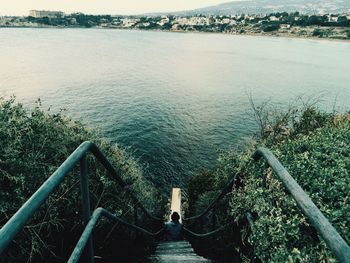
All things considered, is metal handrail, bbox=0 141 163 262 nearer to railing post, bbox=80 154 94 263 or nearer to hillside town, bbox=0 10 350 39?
railing post, bbox=80 154 94 263

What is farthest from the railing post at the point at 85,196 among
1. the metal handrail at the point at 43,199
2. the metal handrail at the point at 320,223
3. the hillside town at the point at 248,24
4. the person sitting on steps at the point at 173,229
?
the hillside town at the point at 248,24

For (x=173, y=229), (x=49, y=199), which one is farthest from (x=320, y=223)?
(x=173, y=229)

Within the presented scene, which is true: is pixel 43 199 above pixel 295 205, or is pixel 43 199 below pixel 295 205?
above

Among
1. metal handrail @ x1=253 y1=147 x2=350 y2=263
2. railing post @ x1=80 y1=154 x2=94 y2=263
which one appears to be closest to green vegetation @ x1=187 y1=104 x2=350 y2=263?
metal handrail @ x1=253 y1=147 x2=350 y2=263

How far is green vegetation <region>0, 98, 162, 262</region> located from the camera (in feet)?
19.3

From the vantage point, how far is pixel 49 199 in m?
6.62

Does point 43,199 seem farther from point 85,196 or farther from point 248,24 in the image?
point 248,24

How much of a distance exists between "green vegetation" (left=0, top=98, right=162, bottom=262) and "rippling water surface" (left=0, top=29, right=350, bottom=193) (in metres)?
12.2

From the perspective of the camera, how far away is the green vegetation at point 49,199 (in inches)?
232

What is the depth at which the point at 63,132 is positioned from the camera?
10.5 m

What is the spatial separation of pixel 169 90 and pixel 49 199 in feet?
118

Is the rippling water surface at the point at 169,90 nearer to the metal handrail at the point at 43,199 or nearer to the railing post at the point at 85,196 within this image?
the railing post at the point at 85,196

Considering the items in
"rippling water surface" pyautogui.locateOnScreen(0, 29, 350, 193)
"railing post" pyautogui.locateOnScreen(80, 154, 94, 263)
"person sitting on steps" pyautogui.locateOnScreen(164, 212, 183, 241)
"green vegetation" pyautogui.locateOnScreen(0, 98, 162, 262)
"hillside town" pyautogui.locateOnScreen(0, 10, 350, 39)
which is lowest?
"hillside town" pyautogui.locateOnScreen(0, 10, 350, 39)

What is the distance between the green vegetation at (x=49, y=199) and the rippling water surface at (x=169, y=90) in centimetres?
1218
